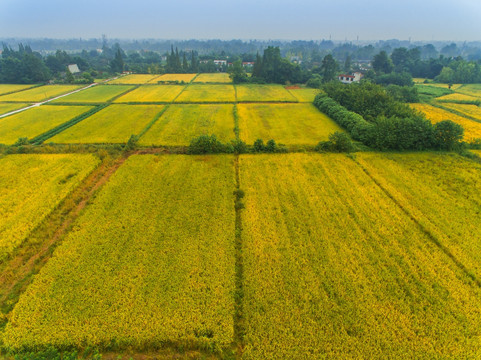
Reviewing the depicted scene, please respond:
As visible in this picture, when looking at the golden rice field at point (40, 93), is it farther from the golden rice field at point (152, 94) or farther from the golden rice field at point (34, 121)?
the golden rice field at point (152, 94)

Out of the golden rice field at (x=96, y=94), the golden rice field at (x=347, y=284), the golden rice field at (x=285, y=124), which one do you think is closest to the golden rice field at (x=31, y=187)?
the golden rice field at (x=347, y=284)

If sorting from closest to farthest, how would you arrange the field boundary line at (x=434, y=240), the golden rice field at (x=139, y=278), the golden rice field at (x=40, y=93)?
the golden rice field at (x=139, y=278) < the field boundary line at (x=434, y=240) < the golden rice field at (x=40, y=93)

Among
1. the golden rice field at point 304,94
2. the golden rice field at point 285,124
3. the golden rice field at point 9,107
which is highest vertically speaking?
the golden rice field at point 304,94

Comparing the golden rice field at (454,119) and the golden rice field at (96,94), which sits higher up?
the golden rice field at (96,94)

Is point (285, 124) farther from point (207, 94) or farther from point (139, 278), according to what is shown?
point (139, 278)

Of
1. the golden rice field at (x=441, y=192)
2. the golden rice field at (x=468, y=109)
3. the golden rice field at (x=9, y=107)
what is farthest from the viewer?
the golden rice field at (x=9, y=107)

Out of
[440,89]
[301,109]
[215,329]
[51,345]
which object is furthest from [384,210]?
[440,89]

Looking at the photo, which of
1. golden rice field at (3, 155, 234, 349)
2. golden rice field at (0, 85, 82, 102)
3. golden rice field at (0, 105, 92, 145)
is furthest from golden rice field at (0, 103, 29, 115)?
golden rice field at (3, 155, 234, 349)
